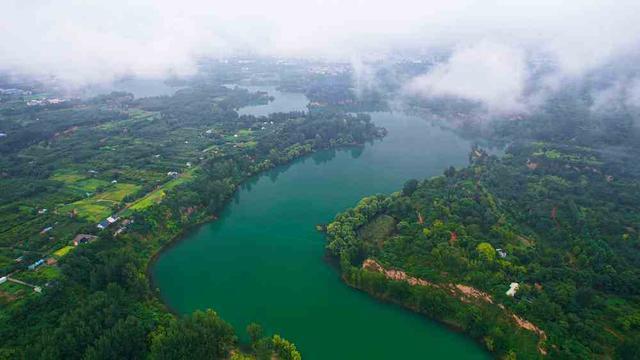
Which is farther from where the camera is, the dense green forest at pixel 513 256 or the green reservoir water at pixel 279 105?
the green reservoir water at pixel 279 105

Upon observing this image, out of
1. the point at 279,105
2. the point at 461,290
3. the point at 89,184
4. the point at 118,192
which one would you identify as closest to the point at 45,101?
the point at 279,105

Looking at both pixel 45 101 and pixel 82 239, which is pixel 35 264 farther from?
pixel 45 101

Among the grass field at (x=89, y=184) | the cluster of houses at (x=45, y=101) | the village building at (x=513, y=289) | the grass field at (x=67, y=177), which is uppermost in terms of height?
the village building at (x=513, y=289)

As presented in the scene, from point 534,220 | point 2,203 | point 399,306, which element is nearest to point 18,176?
point 2,203

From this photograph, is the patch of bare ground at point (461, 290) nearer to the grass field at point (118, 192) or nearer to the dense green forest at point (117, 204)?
the dense green forest at point (117, 204)

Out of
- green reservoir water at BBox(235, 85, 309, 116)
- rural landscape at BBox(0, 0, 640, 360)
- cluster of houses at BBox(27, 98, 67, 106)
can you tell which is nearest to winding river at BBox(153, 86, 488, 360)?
rural landscape at BBox(0, 0, 640, 360)

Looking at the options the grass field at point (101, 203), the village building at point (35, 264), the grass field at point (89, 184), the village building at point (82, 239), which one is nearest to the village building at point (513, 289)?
the village building at point (82, 239)

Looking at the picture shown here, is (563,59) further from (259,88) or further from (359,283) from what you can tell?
(359,283)
